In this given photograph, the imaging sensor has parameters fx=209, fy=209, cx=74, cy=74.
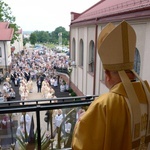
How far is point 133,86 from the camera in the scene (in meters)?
1.60

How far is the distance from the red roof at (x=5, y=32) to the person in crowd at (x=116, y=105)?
91.5 ft

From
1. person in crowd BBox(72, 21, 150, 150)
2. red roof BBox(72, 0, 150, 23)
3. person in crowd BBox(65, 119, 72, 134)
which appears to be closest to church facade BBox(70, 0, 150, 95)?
red roof BBox(72, 0, 150, 23)

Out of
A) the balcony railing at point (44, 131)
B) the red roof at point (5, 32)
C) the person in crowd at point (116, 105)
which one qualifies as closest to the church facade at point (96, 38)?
the balcony railing at point (44, 131)

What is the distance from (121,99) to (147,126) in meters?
0.41

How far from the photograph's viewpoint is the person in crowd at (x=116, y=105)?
151cm

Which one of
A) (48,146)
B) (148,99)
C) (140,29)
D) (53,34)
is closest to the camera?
(148,99)

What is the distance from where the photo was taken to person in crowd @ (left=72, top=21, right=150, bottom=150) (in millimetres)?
1506

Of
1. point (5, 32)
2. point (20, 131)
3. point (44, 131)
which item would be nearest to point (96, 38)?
point (44, 131)

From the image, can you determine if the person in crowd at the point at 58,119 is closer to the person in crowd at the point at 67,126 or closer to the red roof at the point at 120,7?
the person in crowd at the point at 67,126

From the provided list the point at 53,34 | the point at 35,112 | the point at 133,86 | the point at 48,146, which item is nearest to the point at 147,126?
the point at 133,86

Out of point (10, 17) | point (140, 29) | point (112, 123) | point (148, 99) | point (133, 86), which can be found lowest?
point (112, 123)

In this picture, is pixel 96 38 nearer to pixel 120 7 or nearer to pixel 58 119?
pixel 120 7

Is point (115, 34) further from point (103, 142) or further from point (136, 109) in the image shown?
point (103, 142)

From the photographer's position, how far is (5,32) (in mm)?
28281
